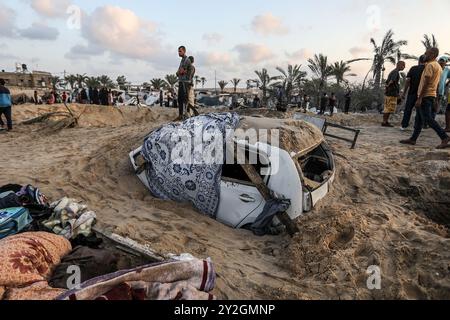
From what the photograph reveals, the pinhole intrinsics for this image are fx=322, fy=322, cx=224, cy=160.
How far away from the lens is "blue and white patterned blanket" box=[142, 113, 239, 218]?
4.21m

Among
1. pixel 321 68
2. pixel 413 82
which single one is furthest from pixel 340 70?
pixel 413 82

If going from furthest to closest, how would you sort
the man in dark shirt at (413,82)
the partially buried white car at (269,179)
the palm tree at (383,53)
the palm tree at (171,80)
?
the palm tree at (171,80), the palm tree at (383,53), the man in dark shirt at (413,82), the partially buried white car at (269,179)

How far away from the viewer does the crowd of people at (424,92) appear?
6.47 meters

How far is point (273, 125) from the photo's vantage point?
14.8 feet

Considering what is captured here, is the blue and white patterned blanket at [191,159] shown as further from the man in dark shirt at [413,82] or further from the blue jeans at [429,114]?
the man in dark shirt at [413,82]

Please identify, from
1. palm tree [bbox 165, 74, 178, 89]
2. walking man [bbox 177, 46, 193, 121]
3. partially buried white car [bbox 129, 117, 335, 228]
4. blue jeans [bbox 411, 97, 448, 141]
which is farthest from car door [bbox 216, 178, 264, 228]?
palm tree [bbox 165, 74, 178, 89]

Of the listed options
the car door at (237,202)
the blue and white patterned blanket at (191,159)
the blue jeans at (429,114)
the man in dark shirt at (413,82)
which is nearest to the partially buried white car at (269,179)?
the car door at (237,202)

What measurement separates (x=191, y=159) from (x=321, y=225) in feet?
6.18

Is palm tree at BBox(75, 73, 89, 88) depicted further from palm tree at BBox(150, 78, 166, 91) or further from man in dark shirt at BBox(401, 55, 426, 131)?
man in dark shirt at BBox(401, 55, 426, 131)

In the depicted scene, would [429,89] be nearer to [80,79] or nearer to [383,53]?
[383,53]

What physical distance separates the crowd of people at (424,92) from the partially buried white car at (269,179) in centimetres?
352

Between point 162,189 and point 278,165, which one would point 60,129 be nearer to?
point 162,189
